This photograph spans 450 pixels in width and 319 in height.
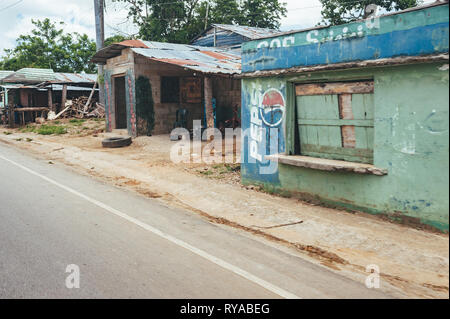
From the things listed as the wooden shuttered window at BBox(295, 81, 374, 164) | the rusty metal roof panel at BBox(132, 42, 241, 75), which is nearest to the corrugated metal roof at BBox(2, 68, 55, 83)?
the rusty metal roof panel at BBox(132, 42, 241, 75)

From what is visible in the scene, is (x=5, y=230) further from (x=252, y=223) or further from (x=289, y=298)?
(x=289, y=298)

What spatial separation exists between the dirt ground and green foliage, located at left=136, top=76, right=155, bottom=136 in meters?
4.62

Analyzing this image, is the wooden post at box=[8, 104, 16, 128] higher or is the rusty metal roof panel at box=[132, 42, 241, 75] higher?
the rusty metal roof panel at box=[132, 42, 241, 75]

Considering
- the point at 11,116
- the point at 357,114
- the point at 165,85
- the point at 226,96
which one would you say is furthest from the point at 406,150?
the point at 11,116

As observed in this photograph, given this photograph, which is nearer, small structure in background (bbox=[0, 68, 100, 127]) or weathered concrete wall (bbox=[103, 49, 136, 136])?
weathered concrete wall (bbox=[103, 49, 136, 136])

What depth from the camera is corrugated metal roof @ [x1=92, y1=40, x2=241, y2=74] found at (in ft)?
44.4

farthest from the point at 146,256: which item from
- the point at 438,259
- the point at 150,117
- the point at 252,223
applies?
the point at 150,117

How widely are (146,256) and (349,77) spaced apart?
423cm

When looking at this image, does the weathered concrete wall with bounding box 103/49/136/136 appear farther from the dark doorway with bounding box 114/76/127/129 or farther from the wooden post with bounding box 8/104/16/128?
the wooden post with bounding box 8/104/16/128

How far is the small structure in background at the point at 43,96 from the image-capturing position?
26.5m

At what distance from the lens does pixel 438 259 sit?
4785 mm

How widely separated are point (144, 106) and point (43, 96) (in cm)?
1711

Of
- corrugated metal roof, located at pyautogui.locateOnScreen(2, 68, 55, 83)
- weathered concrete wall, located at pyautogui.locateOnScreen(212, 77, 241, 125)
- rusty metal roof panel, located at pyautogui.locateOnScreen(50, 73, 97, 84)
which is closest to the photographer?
weathered concrete wall, located at pyautogui.locateOnScreen(212, 77, 241, 125)
